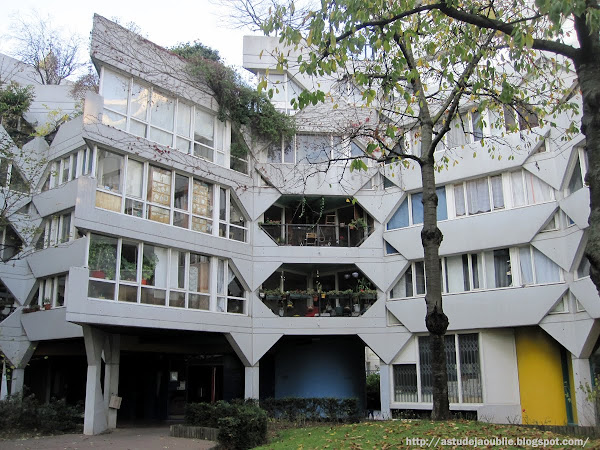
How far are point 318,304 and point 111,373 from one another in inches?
314

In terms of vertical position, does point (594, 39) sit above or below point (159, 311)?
above

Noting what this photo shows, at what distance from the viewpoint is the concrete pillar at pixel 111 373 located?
1752 centimetres

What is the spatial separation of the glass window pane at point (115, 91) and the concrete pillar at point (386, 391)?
42.4 ft

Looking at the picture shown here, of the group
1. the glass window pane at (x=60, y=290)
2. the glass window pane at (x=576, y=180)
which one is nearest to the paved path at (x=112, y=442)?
the glass window pane at (x=60, y=290)

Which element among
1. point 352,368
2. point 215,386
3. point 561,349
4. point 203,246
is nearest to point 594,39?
point 561,349

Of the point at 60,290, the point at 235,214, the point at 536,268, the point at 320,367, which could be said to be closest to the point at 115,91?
the point at 235,214

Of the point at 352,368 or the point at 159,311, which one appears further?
the point at 352,368

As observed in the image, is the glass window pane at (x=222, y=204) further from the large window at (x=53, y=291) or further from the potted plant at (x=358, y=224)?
the large window at (x=53, y=291)

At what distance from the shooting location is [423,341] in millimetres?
20312

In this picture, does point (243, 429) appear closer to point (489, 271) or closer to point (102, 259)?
point (102, 259)

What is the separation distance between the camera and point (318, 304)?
Answer: 21.8 meters

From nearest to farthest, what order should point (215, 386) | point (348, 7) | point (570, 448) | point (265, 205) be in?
point (570, 448)
point (348, 7)
point (265, 205)
point (215, 386)

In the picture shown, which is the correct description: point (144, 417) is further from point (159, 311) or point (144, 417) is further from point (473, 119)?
point (473, 119)

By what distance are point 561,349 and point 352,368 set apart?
8189 millimetres
